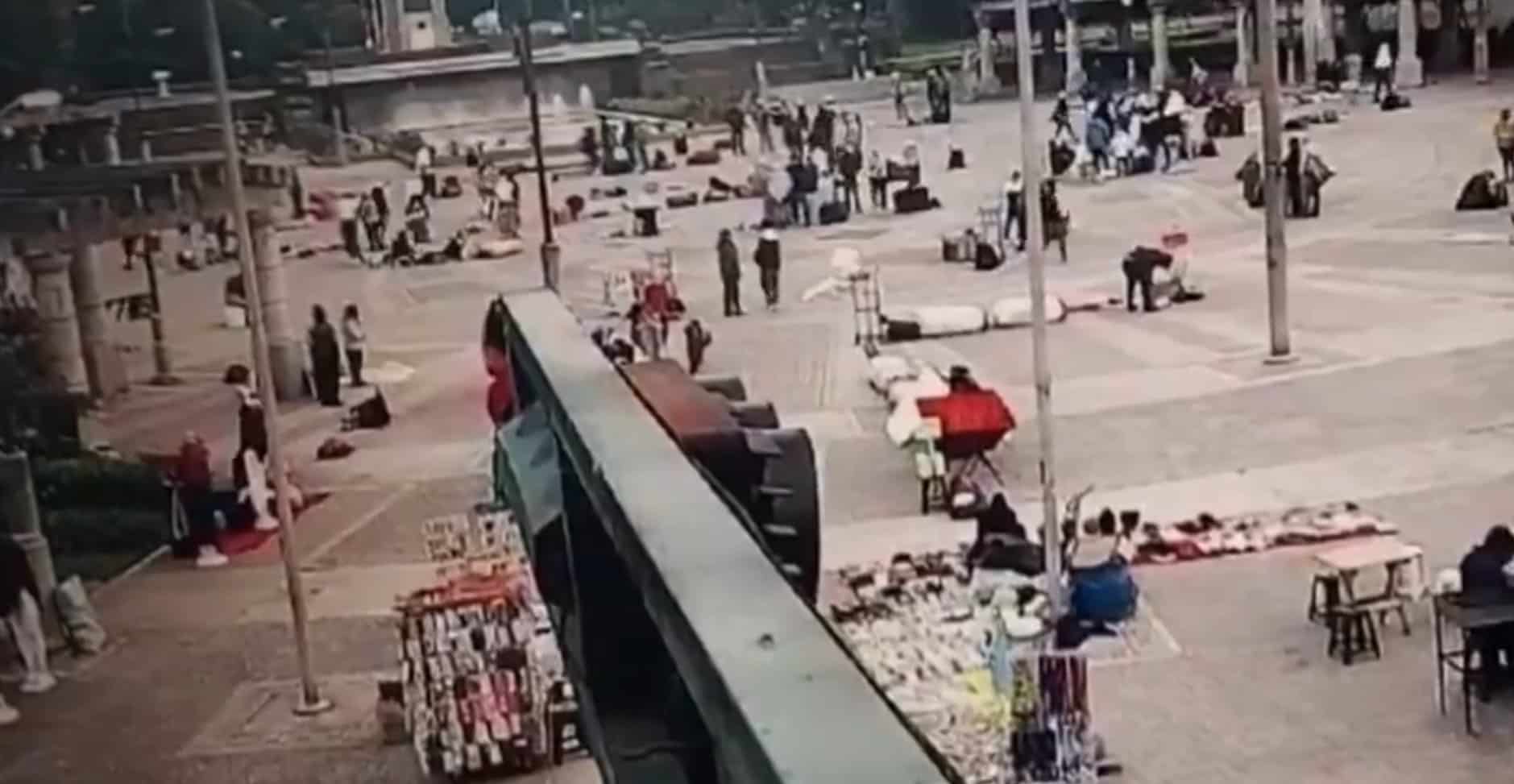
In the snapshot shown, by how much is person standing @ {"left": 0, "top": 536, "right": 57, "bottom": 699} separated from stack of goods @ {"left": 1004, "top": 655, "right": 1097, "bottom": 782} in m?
7.43

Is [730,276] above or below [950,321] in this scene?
above

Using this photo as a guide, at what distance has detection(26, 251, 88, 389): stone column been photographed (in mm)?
24234

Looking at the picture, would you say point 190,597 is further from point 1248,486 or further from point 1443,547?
point 1443,547

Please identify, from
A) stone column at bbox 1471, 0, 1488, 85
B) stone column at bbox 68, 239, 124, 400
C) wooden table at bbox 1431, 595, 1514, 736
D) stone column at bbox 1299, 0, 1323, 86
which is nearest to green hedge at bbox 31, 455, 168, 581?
stone column at bbox 68, 239, 124, 400

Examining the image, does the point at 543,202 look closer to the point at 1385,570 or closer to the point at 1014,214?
the point at 1014,214

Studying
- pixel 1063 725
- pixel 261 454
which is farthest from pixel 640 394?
pixel 261 454

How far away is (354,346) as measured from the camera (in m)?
26.5

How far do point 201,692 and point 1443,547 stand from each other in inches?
321

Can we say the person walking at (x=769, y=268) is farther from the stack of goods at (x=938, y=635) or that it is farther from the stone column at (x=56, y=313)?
the stack of goods at (x=938, y=635)

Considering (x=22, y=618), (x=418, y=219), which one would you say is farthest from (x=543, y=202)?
(x=22, y=618)

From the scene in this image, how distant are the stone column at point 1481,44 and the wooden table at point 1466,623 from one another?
39.3 m

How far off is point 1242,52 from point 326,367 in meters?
→ 32.9

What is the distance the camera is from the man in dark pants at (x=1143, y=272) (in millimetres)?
24891

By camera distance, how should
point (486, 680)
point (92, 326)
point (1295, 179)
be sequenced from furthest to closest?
1. point (1295, 179)
2. point (92, 326)
3. point (486, 680)
